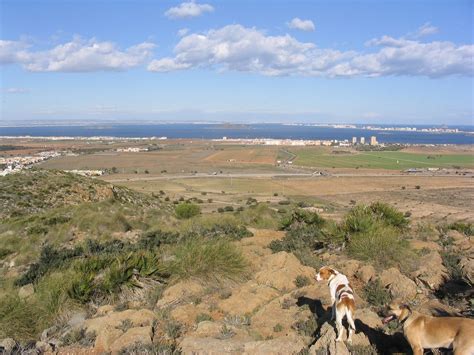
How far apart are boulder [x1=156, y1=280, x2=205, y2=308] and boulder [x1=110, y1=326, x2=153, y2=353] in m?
1.48

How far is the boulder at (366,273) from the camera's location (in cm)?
850

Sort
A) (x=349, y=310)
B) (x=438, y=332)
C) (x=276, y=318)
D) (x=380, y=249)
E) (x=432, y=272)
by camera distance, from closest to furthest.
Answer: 1. (x=438, y=332)
2. (x=349, y=310)
3. (x=276, y=318)
4. (x=432, y=272)
5. (x=380, y=249)

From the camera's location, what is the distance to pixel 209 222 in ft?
58.3

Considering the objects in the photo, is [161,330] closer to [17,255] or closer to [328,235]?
[328,235]

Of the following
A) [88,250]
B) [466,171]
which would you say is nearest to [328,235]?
[88,250]

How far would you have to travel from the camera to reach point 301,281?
8.60 metres

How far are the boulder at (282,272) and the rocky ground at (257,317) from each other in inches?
0.8

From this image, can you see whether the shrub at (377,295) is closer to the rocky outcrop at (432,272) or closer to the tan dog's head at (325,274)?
the rocky outcrop at (432,272)

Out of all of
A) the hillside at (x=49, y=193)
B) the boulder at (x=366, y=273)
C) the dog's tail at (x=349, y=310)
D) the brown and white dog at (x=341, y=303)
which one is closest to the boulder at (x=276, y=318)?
the brown and white dog at (x=341, y=303)

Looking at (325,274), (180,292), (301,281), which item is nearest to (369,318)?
(325,274)

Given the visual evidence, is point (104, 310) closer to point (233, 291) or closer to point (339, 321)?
point (233, 291)

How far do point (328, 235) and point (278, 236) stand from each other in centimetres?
195

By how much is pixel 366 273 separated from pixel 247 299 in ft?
8.22

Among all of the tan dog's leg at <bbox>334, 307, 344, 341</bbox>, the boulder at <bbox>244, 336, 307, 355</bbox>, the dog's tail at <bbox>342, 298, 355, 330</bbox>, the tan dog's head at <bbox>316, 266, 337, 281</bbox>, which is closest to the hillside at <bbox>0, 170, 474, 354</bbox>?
the boulder at <bbox>244, 336, 307, 355</bbox>
